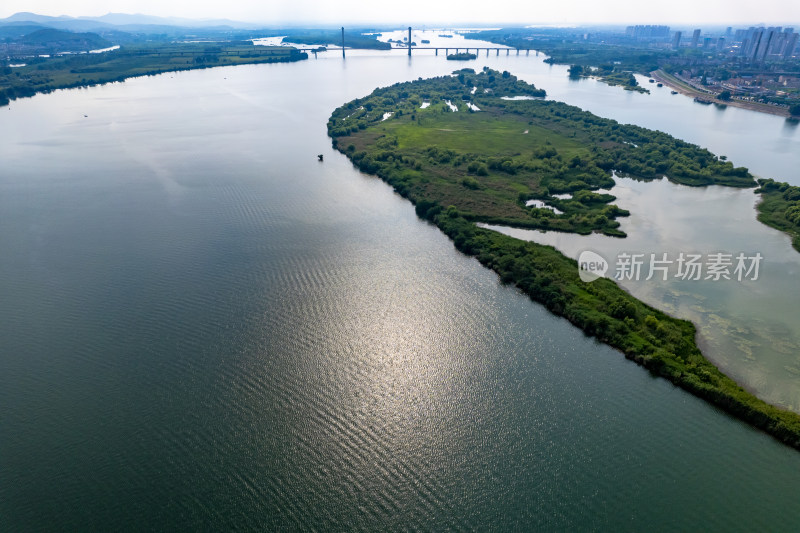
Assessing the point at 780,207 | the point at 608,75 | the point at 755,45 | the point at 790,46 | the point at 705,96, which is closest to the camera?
the point at 780,207

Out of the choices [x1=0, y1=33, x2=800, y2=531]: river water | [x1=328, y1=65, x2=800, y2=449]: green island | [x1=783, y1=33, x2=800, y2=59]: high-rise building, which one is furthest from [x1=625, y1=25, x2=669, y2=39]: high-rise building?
A: [x1=0, y1=33, x2=800, y2=531]: river water

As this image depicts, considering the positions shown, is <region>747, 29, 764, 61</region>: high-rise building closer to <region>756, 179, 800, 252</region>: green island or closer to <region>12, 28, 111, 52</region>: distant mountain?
<region>756, 179, 800, 252</region>: green island

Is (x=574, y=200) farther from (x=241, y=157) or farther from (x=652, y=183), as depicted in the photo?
(x=241, y=157)

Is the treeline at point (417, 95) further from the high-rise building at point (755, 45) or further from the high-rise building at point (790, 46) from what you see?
the high-rise building at point (790, 46)

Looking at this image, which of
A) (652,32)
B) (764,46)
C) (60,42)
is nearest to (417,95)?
(764,46)

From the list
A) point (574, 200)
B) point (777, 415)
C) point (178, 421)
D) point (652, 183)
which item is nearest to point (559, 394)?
point (777, 415)

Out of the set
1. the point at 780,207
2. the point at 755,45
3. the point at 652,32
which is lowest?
the point at 780,207

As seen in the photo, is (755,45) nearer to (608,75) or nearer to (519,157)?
(608,75)
